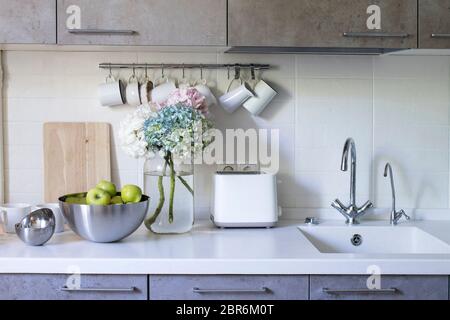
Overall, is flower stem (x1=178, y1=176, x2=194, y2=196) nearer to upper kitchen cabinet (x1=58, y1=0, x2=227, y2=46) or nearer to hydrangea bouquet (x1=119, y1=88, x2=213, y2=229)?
hydrangea bouquet (x1=119, y1=88, x2=213, y2=229)

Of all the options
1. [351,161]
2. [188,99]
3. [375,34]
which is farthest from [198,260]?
[375,34]

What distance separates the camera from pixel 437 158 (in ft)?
8.12

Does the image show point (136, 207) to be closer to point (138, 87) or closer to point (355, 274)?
point (138, 87)

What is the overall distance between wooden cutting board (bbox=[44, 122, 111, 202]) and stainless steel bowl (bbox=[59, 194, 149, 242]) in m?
0.38

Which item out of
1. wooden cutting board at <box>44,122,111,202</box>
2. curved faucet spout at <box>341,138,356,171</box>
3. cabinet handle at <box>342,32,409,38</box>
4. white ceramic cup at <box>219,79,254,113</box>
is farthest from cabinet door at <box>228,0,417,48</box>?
wooden cutting board at <box>44,122,111,202</box>

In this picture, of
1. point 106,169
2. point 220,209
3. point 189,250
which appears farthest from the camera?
point 106,169

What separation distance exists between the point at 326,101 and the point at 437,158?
0.53 m

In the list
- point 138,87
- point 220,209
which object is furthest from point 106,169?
point 220,209

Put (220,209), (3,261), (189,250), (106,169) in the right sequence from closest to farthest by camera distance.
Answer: (3,261) → (189,250) → (220,209) → (106,169)

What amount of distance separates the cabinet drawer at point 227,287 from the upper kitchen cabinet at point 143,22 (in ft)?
2.63

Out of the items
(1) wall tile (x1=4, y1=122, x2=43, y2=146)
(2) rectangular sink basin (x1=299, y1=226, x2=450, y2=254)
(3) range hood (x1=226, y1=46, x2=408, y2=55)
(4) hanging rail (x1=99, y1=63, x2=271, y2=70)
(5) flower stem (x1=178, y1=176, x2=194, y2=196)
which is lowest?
(2) rectangular sink basin (x1=299, y1=226, x2=450, y2=254)

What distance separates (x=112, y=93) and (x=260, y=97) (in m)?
0.59

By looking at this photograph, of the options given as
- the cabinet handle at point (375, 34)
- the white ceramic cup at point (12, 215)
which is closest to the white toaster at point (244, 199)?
the cabinet handle at point (375, 34)

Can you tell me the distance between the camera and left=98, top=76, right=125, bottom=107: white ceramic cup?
2344 mm
